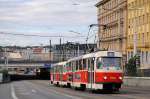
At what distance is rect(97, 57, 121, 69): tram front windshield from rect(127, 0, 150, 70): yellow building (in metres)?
55.6

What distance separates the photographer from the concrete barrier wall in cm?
5875

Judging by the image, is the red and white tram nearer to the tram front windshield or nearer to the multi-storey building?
the tram front windshield

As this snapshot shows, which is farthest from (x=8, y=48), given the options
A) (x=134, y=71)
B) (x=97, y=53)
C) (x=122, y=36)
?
(x=97, y=53)

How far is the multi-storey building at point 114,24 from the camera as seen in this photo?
375 feet

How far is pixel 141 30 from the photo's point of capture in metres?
102

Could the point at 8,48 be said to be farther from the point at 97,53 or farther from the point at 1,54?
the point at 97,53

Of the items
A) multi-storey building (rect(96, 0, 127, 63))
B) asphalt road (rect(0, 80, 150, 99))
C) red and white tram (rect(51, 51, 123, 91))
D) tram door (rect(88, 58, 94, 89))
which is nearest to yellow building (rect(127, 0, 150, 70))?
multi-storey building (rect(96, 0, 127, 63))

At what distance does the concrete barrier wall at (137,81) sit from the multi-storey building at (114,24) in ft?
137

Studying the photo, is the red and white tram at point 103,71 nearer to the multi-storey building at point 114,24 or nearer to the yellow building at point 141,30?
the yellow building at point 141,30

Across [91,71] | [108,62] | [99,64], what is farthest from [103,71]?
[91,71]

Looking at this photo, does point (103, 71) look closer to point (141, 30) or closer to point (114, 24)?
point (141, 30)

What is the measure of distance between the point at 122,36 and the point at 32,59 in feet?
185

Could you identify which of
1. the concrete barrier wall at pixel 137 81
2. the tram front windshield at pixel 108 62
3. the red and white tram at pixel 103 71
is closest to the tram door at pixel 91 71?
the red and white tram at pixel 103 71

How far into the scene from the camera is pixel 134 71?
228 ft
